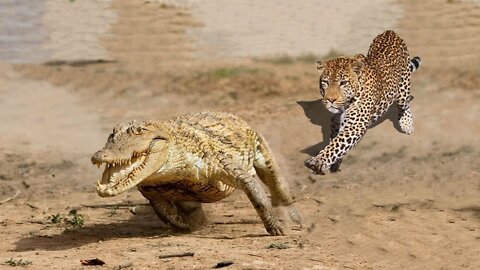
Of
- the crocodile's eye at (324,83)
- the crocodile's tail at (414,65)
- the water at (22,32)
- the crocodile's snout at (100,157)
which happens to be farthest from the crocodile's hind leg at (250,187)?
the water at (22,32)

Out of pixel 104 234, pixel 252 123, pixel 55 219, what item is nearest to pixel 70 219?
pixel 55 219

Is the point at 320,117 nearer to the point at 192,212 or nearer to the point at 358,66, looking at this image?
the point at 358,66

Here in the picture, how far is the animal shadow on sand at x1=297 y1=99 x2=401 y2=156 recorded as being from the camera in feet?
55.8

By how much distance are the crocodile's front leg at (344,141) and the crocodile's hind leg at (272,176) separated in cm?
309

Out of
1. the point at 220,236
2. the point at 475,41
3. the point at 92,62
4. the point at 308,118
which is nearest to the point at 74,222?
the point at 220,236

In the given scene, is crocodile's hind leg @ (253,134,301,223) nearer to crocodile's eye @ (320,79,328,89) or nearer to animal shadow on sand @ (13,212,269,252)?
animal shadow on sand @ (13,212,269,252)

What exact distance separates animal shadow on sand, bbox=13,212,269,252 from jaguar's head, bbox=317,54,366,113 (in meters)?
4.02

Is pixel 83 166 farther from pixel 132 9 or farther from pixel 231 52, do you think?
pixel 132 9

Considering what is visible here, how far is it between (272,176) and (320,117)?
6.32 metres

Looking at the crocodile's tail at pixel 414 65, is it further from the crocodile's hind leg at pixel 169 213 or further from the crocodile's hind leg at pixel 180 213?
the crocodile's hind leg at pixel 169 213

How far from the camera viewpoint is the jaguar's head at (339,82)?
51.4 feet

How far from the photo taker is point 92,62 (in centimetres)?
2383

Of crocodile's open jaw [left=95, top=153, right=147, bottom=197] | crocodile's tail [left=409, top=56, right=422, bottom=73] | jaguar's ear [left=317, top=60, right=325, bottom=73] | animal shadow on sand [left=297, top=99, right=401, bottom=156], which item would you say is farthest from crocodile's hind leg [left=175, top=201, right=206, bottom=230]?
crocodile's tail [left=409, top=56, right=422, bottom=73]

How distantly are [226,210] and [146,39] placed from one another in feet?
41.9
